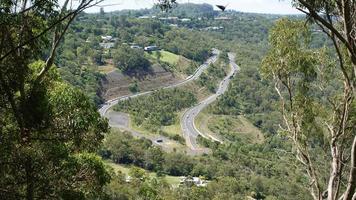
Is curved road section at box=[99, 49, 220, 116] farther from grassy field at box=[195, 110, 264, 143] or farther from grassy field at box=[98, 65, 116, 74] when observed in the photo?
grassy field at box=[195, 110, 264, 143]

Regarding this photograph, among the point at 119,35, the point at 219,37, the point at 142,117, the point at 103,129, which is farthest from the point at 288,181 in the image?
the point at 219,37

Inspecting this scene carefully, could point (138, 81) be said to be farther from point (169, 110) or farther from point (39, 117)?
point (39, 117)

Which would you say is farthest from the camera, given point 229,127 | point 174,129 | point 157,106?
point 157,106

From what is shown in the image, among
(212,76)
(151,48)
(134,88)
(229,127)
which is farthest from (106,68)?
(212,76)

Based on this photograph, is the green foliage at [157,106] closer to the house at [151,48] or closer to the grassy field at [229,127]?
the grassy field at [229,127]

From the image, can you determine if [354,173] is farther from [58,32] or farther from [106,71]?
[106,71]

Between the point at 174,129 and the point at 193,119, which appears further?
the point at 193,119
